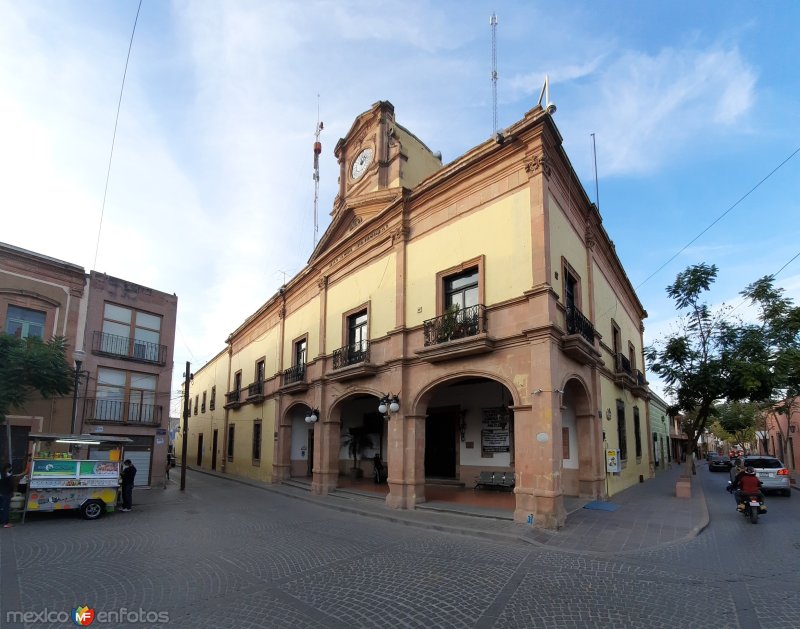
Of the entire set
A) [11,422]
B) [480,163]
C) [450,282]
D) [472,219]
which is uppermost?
[480,163]

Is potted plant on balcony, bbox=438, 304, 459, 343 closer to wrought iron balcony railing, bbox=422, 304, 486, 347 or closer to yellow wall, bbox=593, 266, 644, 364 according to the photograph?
wrought iron balcony railing, bbox=422, 304, 486, 347

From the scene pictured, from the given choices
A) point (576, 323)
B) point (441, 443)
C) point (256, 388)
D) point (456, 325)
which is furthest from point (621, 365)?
point (256, 388)

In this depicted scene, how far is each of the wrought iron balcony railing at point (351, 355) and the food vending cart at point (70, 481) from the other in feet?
22.5

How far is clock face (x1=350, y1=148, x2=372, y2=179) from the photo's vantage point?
1861 centimetres

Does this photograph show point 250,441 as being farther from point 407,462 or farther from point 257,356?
point 407,462

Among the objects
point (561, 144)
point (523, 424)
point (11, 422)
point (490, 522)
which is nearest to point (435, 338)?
point (523, 424)

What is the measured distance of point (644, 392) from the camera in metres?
21.4

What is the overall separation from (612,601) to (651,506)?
818cm

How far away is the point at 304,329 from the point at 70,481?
402 inches

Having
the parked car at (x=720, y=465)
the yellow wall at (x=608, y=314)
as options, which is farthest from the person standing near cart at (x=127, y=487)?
the parked car at (x=720, y=465)

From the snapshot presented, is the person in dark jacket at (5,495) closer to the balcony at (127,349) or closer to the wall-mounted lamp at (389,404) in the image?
the balcony at (127,349)

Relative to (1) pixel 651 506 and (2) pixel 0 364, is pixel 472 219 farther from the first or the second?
(2) pixel 0 364

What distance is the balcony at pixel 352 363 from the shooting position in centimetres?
1490

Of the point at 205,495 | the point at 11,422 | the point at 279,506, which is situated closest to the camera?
the point at 279,506
